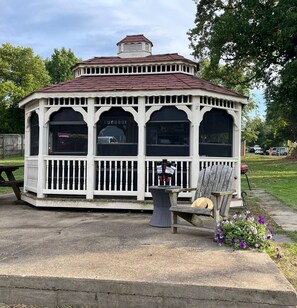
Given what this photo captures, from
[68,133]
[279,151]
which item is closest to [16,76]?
[68,133]

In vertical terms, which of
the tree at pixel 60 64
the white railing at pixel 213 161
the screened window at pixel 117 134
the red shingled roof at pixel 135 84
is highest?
the tree at pixel 60 64

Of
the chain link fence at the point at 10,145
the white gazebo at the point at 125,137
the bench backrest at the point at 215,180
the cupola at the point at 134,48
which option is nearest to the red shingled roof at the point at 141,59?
the cupola at the point at 134,48

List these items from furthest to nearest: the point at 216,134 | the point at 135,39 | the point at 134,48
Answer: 1. the point at 135,39
2. the point at 134,48
3. the point at 216,134

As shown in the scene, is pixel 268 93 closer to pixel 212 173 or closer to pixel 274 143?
pixel 212 173

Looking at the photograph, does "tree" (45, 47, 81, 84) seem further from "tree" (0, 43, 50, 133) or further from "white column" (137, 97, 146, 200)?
"white column" (137, 97, 146, 200)

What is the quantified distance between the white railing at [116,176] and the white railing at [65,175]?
0.31m

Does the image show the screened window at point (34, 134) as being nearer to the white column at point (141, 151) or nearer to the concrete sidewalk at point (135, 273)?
the white column at point (141, 151)

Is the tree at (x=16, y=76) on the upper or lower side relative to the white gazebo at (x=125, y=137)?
upper

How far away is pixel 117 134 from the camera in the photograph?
7.67 meters

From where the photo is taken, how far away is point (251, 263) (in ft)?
12.6

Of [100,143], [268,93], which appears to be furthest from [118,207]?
[268,93]

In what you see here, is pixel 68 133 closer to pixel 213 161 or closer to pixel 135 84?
pixel 135 84

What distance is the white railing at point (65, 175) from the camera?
752 centimetres

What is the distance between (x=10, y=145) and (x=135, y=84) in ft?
80.0
